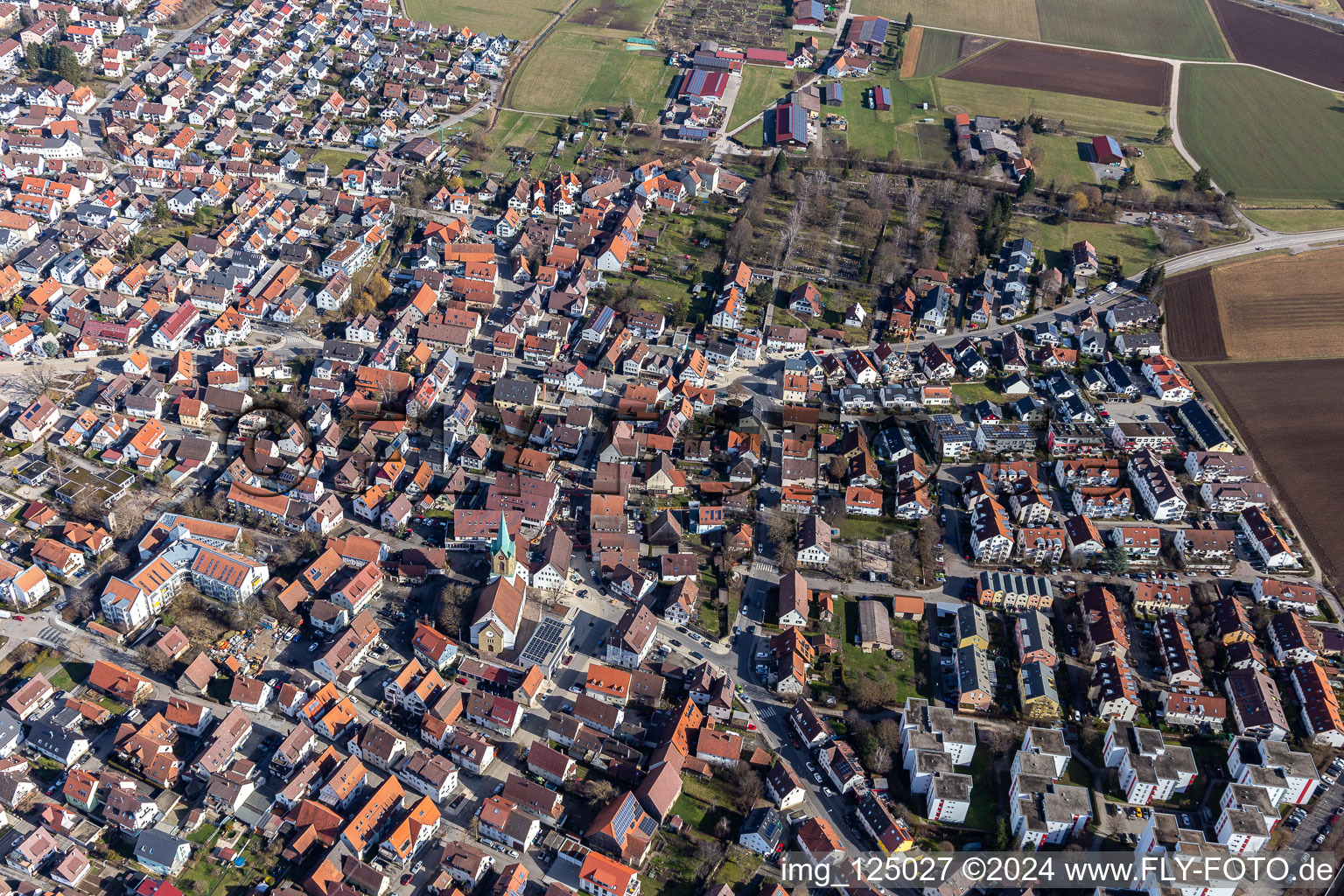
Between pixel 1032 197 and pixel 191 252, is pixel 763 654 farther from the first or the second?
pixel 1032 197

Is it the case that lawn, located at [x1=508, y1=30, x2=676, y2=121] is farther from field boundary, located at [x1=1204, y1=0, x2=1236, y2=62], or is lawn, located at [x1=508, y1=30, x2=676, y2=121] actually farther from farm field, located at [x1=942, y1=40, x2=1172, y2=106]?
field boundary, located at [x1=1204, y1=0, x2=1236, y2=62]

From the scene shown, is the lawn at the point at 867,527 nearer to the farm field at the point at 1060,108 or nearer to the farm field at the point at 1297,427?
the farm field at the point at 1297,427

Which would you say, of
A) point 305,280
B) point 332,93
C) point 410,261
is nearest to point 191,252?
point 305,280

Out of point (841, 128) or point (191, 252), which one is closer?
point (191, 252)

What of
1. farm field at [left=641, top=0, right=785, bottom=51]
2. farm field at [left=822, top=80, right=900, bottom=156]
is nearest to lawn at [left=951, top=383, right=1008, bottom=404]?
farm field at [left=822, top=80, right=900, bottom=156]

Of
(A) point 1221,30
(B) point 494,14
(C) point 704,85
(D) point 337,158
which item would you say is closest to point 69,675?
(D) point 337,158

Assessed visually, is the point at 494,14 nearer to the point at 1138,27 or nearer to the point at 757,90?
the point at 757,90
